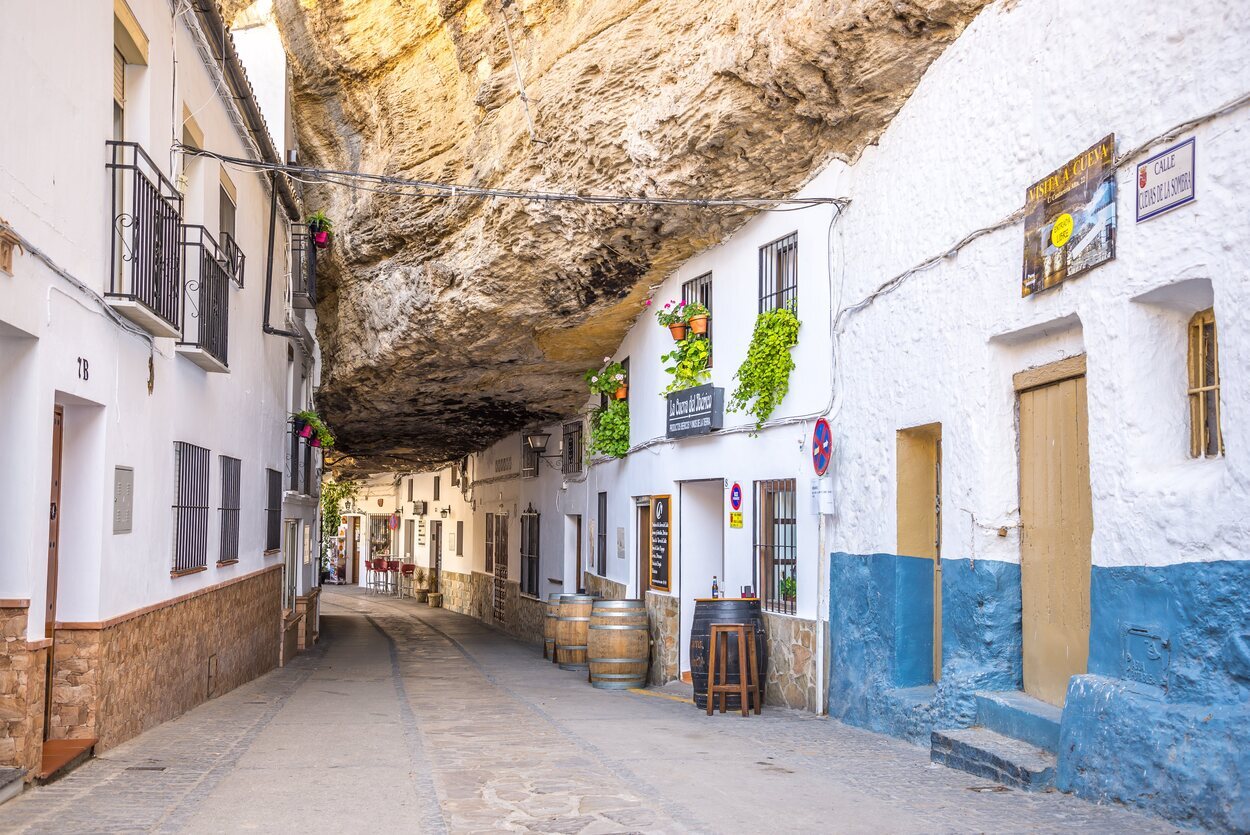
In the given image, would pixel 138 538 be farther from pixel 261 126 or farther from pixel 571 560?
pixel 571 560

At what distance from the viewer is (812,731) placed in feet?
30.2

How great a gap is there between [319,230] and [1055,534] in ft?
42.9

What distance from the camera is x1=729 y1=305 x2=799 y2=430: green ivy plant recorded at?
437 inches

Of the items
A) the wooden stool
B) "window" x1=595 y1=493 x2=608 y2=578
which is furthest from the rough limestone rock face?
the wooden stool

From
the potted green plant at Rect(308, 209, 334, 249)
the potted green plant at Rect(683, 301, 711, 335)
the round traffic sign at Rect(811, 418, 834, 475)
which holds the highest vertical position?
the potted green plant at Rect(308, 209, 334, 249)

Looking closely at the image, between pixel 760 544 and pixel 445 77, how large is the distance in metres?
8.51

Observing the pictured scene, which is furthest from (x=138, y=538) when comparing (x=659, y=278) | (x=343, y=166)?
(x=343, y=166)

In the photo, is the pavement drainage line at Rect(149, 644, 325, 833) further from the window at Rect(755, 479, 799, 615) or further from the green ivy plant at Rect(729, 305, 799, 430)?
the green ivy plant at Rect(729, 305, 799, 430)

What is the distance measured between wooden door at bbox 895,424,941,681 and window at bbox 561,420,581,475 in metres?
11.3

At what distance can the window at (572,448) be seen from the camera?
20.3 m

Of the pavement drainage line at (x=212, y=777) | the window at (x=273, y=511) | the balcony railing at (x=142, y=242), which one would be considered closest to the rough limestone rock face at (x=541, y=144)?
the window at (x=273, y=511)

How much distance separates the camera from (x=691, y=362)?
1323cm

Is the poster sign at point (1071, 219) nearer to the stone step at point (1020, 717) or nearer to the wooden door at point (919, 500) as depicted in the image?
the wooden door at point (919, 500)

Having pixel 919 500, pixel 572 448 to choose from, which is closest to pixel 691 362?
pixel 919 500
